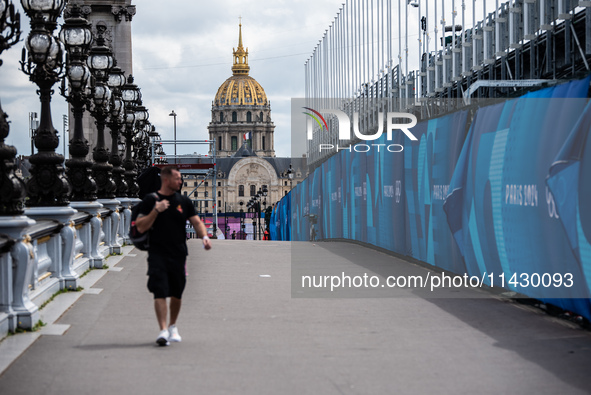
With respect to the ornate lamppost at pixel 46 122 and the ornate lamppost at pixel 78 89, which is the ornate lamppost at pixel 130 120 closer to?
the ornate lamppost at pixel 78 89

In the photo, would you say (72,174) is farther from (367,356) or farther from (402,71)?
(402,71)

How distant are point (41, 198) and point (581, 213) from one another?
6.97 m

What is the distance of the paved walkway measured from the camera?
665 cm

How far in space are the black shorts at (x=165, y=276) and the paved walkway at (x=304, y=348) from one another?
0.49 m

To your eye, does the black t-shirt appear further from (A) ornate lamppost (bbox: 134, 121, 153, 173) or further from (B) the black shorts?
(A) ornate lamppost (bbox: 134, 121, 153, 173)

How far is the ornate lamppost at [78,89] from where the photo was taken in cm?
1488

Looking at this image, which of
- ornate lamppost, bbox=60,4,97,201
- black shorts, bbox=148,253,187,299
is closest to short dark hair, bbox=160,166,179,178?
black shorts, bbox=148,253,187,299

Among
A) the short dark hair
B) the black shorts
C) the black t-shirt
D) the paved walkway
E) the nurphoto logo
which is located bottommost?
the paved walkway

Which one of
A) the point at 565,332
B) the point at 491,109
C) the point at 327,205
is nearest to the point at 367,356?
the point at 565,332

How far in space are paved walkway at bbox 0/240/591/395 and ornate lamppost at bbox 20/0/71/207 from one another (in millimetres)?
1387

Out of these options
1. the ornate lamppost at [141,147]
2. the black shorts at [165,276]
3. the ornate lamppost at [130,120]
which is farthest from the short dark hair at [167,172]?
the ornate lamppost at [141,147]

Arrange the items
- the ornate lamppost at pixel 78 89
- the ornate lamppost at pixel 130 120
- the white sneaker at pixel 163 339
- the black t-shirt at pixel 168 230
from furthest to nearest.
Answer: the ornate lamppost at pixel 130 120 < the ornate lamppost at pixel 78 89 < the black t-shirt at pixel 168 230 < the white sneaker at pixel 163 339

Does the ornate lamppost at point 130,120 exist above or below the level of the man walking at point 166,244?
above

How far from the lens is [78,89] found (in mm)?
14875
